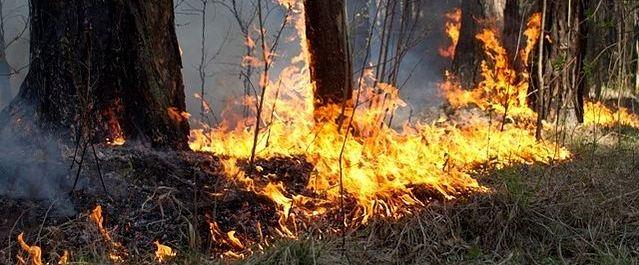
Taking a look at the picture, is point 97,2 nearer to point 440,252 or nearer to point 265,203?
point 265,203

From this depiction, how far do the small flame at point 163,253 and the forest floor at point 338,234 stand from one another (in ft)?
0.14

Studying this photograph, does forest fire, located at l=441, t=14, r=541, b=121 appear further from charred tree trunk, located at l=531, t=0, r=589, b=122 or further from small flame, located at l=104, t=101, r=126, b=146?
small flame, located at l=104, t=101, r=126, b=146

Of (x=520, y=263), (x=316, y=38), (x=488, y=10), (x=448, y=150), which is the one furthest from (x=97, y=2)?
(x=488, y=10)

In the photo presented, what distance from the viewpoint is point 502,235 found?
138 inches

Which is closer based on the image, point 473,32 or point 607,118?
point 607,118

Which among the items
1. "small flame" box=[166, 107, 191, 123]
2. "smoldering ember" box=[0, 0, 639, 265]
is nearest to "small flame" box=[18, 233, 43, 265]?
"smoldering ember" box=[0, 0, 639, 265]

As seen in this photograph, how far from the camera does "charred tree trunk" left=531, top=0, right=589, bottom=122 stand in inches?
318

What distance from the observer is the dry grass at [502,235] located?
3268mm

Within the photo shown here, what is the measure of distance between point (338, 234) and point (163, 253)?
3.33 ft

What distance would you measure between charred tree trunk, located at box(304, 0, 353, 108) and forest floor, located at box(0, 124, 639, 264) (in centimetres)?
210

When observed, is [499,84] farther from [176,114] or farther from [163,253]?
[163,253]

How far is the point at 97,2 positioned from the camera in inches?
167

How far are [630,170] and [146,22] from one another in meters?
4.01

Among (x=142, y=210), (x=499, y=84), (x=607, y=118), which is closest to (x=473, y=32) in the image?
(x=499, y=84)
